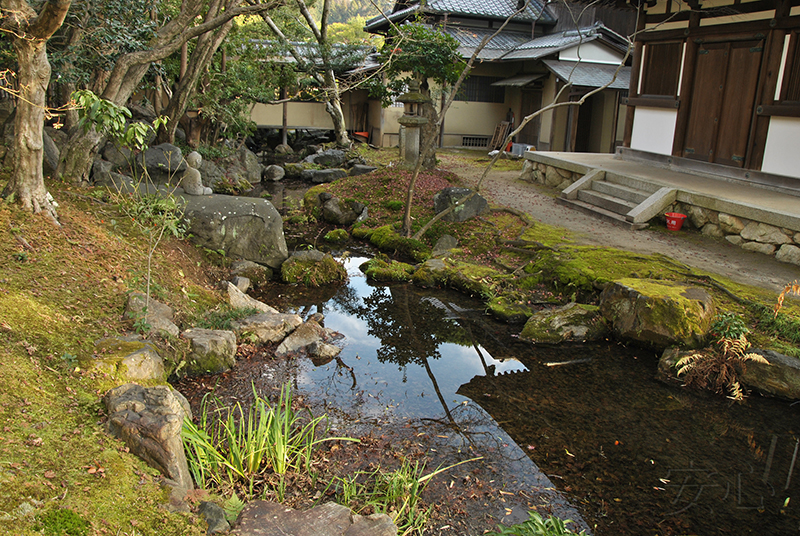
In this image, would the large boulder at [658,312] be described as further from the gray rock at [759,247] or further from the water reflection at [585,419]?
the gray rock at [759,247]

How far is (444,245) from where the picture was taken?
10492 mm

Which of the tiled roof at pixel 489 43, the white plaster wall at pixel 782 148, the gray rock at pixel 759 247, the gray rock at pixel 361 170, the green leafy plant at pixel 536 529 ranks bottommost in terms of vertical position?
the green leafy plant at pixel 536 529

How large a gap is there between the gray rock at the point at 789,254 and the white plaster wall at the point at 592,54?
43.2 ft

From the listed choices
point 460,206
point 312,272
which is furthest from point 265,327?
point 460,206

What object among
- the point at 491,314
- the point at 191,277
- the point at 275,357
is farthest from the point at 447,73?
the point at 275,357

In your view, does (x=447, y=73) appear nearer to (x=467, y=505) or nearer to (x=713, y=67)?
(x=713, y=67)

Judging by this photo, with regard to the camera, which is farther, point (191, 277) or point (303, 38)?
point (303, 38)

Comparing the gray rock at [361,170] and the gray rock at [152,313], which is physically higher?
the gray rock at [361,170]

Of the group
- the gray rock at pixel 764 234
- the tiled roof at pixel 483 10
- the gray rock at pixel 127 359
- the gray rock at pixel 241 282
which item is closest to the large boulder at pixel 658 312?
the gray rock at pixel 764 234

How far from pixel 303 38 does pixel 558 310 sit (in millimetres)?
18225

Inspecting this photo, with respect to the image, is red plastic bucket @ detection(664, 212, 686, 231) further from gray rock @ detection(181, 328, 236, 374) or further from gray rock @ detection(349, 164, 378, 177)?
gray rock @ detection(349, 164, 378, 177)

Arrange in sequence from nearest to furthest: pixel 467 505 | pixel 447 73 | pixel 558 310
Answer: pixel 467 505
pixel 558 310
pixel 447 73

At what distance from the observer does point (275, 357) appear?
6.54m

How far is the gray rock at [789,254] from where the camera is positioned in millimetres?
8641
